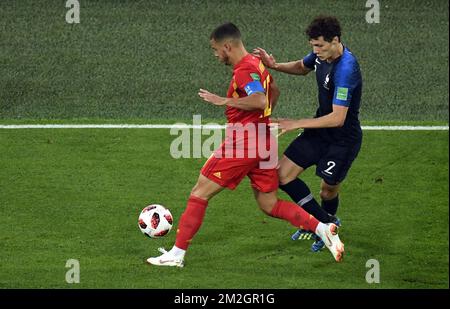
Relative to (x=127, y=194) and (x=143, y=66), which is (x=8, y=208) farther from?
(x=143, y=66)

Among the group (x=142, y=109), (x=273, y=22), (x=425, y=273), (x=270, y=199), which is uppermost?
(x=273, y=22)

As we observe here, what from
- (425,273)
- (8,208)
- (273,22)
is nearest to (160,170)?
(8,208)

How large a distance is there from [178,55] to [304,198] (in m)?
6.61

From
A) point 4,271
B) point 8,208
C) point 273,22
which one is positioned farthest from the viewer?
point 273,22

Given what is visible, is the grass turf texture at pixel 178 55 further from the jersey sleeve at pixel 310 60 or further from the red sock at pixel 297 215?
the red sock at pixel 297 215

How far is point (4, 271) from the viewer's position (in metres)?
10.3

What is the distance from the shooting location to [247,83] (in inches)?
399

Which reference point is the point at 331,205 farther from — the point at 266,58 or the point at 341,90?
the point at 266,58

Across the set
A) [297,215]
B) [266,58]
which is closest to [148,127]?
[266,58]

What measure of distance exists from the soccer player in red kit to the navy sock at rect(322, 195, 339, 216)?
0.77 meters

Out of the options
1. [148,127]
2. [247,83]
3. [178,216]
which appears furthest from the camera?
[148,127]

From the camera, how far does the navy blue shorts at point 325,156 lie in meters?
10.9

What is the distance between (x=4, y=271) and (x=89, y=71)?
6713mm

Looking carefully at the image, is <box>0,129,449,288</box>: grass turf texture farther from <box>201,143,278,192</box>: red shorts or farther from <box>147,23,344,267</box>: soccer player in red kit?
<box>201,143,278,192</box>: red shorts
